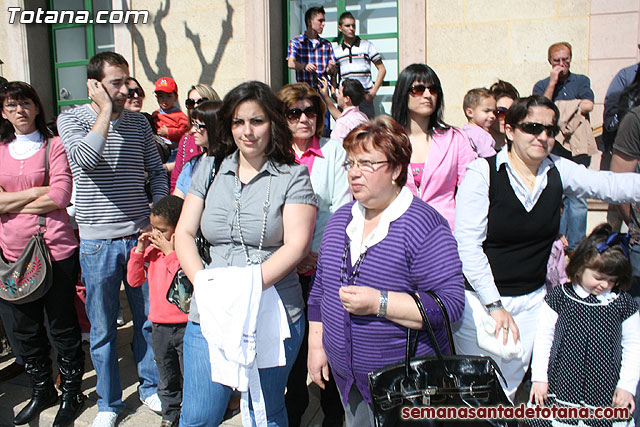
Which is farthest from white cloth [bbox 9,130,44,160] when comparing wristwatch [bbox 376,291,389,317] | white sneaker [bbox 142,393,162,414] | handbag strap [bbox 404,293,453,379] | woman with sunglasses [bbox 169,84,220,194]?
handbag strap [bbox 404,293,453,379]

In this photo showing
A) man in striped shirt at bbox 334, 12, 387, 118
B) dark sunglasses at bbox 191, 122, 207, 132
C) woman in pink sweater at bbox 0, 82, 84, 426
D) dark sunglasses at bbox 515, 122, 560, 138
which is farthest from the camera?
man in striped shirt at bbox 334, 12, 387, 118

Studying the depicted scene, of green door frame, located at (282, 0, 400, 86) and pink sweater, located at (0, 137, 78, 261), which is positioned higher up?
green door frame, located at (282, 0, 400, 86)

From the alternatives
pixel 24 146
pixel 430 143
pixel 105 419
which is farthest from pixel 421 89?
pixel 105 419

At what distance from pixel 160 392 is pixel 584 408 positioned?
2576 millimetres

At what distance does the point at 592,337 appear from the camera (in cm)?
261

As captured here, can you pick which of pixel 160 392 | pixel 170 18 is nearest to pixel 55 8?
pixel 170 18

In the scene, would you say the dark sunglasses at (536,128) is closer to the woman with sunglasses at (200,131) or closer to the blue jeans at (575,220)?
the woman with sunglasses at (200,131)

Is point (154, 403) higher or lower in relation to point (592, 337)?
lower

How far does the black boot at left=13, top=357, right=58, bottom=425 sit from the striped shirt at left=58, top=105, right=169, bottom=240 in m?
1.11

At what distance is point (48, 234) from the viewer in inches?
139

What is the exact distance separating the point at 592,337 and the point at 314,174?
1.79 meters

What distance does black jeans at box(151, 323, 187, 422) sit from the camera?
3.29 meters

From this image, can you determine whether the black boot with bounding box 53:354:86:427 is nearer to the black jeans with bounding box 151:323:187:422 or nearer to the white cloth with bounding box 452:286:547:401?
the black jeans with bounding box 151:323:187:422

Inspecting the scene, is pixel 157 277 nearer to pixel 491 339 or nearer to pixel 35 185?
pixel 35 185
